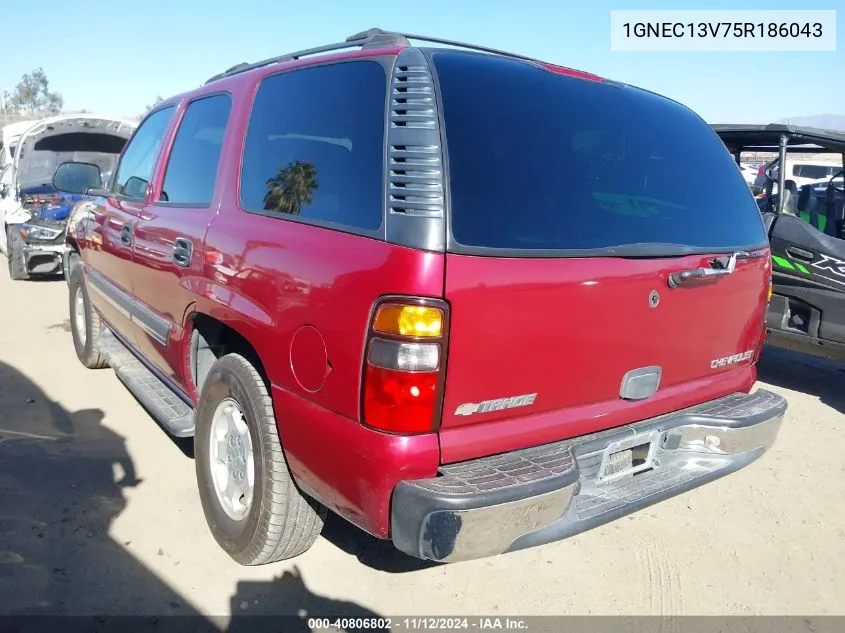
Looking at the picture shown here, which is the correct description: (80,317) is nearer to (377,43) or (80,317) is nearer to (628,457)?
(377,43)

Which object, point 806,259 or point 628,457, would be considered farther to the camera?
point 806,259

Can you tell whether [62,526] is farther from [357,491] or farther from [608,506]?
[608,506]

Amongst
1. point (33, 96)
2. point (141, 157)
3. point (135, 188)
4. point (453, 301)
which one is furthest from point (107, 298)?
point (33, 96)

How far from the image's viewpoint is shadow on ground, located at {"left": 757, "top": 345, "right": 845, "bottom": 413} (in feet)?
17.8

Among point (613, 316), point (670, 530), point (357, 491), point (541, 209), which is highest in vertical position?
point (541, 209)

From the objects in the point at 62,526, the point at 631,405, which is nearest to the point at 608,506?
the point at 631,405

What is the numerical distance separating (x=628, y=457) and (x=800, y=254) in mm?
3159

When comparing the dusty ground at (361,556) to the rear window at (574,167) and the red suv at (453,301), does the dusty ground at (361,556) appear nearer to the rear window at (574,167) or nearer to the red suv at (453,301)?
the red suv at (453,301)

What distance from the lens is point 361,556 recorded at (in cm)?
294

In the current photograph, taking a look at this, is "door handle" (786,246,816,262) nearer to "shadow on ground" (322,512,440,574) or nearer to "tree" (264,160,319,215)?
"shadow on ground" (322,512,440,574)

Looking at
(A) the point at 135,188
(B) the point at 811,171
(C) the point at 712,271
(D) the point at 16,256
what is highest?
(B) the point at 811,171

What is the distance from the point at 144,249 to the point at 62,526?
1.43 metres

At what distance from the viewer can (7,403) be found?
4504 mm

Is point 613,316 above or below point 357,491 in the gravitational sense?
above
